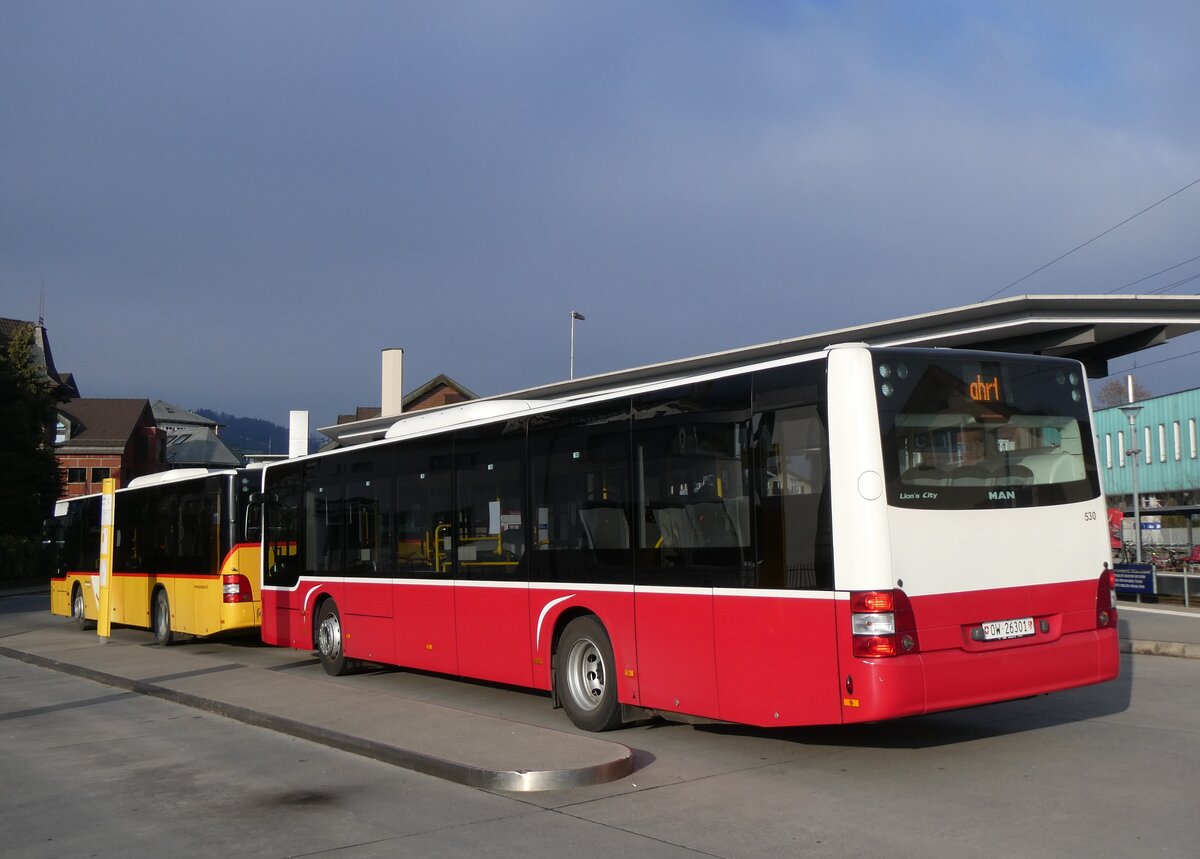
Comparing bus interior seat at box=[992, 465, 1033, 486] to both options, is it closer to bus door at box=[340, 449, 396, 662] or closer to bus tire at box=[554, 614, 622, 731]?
bus tire at box=[554, 614, 622, 731]

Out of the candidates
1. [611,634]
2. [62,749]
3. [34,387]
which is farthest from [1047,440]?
[34,387]

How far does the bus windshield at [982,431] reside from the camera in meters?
7.91

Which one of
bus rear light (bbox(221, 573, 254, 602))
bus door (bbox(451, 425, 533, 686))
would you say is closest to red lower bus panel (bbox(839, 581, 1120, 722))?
bus door (bbox(451, 425, 533, 686))

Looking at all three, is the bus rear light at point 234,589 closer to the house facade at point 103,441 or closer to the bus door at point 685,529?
the bus door at point 685,529

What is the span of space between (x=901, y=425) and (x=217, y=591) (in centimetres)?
1371

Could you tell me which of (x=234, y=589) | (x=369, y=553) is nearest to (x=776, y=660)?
(x=369, y=553)

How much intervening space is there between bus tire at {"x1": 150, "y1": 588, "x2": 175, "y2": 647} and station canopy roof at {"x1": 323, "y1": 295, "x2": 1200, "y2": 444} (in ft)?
40.3

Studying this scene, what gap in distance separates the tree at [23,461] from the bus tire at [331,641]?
44.8 metres

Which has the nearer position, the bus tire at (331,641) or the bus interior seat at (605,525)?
the bus interior seat at (605,525)

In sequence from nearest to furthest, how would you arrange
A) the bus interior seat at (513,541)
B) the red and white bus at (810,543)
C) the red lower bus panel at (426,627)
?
the red and white bus at (810,543), the bus interior seat at (513,541), the red lower bus panel at (426,627)

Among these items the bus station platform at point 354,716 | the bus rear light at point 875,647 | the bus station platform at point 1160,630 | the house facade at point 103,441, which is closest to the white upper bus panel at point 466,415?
the bus station platform at point 354,716

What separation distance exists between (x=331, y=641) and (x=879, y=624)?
31.6 ft

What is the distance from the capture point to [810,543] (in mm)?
7922

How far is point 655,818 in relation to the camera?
716cm
